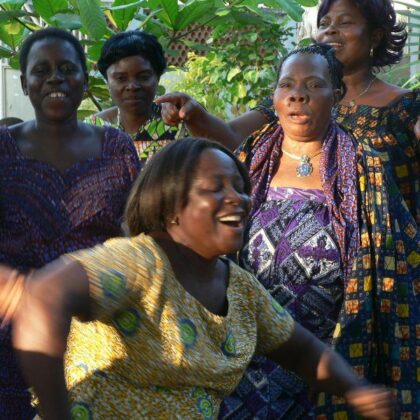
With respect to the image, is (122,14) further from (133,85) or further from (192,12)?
(133,85)

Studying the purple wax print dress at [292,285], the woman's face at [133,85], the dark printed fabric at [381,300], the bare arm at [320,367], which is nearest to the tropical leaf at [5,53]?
the woman's face at [133,85]

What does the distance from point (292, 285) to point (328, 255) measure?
18cm

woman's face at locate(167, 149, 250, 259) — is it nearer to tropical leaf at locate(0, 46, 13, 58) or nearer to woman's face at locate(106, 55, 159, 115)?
woman's face at locate(106, 55, 159, 115)

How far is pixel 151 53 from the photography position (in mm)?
5219

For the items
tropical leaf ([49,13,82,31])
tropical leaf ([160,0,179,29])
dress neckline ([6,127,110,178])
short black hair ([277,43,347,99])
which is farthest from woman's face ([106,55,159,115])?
dress neckline ([6,127,110,178])

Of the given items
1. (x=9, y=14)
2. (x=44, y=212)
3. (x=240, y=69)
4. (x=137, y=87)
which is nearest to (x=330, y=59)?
(x=137, y=87)

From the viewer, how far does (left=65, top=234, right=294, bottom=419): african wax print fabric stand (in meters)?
2.74

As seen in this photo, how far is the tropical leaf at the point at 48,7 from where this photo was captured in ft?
19.0

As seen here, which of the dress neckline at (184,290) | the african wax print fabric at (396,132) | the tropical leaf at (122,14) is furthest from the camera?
the tropical leaf at (122,14)

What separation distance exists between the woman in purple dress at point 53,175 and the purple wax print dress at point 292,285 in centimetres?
59

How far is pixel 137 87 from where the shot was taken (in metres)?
5.16

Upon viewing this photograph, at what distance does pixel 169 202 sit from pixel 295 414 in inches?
54.5

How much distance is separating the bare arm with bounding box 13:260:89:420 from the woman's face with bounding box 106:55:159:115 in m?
2.63

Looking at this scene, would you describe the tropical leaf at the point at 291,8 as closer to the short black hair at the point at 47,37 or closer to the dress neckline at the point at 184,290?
the short black hair at the point at 47,37
